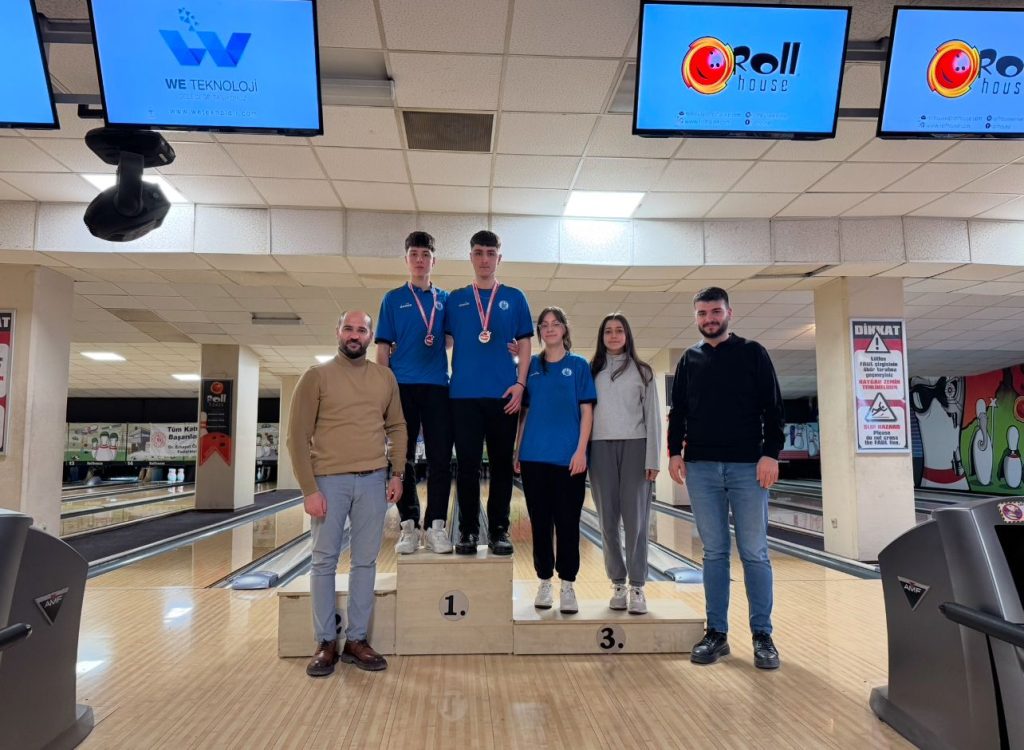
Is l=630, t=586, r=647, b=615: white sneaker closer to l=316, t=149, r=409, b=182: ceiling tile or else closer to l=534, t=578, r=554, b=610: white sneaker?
l=534, t=578, r=554, b=610: white sneaker

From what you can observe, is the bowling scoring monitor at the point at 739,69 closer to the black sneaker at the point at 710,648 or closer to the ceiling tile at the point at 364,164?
the ceiling tile at the point at 364,164

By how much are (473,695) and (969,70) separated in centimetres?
323

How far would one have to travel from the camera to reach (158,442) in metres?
20.5

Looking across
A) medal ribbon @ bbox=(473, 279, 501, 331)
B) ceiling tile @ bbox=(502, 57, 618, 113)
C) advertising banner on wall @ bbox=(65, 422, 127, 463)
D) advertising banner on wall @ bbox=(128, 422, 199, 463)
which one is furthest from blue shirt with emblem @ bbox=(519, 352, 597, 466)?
advertising banner on wall @ bbox=(65, 422, 127, 463)

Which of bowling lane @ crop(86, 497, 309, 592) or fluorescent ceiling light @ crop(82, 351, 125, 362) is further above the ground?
fluorescent ceiling light @ crop(82, 351, 125, 362)

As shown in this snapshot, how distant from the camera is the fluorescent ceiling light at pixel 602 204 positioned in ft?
16.5

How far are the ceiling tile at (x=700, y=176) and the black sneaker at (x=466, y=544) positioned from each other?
2864mm

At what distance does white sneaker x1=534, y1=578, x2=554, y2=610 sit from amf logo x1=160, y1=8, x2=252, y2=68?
106 inches

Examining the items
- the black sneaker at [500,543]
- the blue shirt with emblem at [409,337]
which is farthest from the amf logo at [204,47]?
the black sneaker at [500,543]

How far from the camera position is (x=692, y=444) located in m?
3.03

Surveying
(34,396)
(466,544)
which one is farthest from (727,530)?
(34,396)

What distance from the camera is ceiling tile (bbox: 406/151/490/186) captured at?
4.35 meters

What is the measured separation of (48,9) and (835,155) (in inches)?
173

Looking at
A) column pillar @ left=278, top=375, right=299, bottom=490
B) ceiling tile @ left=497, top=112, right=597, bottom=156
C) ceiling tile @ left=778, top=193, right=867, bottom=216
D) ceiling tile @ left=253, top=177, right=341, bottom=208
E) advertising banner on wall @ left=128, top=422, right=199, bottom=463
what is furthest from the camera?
advertising banner on wall @ left=128, top=422, right=199, bottom=463
